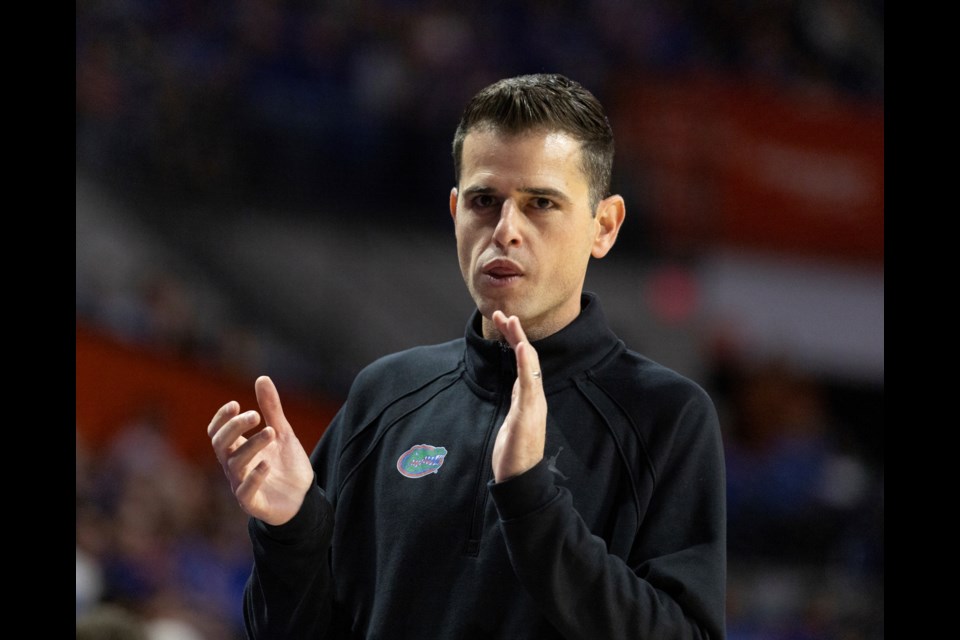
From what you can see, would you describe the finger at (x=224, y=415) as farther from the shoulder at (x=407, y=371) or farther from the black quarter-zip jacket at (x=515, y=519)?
the shoulder at (x=407, y=371)

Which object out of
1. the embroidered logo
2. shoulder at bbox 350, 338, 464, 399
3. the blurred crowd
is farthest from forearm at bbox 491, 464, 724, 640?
the blurred crowd

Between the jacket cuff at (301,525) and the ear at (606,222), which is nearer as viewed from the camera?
the jacket cuff at (301,525)

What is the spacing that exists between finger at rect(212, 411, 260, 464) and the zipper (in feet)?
1.34

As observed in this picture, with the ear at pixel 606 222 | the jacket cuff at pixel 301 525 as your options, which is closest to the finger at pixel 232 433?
the jacket cuff at pixel 301 525

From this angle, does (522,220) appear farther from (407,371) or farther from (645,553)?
(645,553)

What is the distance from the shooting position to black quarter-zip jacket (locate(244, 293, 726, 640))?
6.33 ft

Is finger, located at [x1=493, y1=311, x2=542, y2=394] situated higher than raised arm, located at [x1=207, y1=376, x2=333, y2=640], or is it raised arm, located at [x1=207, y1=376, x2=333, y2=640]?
finger, located at [x1=493, y1=311, x2=542, y2=394]

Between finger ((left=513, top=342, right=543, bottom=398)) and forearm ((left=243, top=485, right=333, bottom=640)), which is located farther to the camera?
forearm ((left=243, top=485, right=333, bottom=640))

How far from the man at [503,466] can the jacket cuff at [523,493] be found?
0.04ft

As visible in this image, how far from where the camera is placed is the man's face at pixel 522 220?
2150mm

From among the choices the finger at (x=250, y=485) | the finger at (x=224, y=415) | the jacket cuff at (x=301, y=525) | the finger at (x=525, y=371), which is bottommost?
the jacket cuff at (x=301, y=525)

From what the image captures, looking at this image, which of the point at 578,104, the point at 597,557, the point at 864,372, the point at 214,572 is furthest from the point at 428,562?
the point at 864,372

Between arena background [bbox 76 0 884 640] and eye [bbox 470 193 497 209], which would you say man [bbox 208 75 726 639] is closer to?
eye [bbox 470 193 497 209]

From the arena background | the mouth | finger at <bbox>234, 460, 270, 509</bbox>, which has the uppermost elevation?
the arena background
